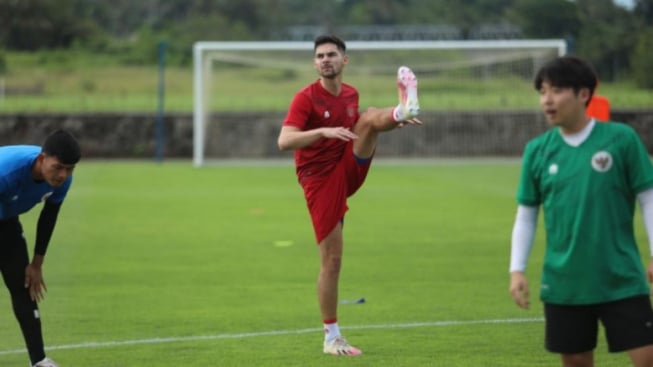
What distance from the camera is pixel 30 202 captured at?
857 cm

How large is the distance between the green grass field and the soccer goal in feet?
30.3

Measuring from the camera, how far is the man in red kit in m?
9.56

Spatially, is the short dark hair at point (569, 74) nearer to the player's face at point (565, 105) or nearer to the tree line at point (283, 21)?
the player's face at point (565, 105)

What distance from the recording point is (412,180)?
29531 mm

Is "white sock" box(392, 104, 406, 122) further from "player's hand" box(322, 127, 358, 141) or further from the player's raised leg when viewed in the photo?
"player's hand" box(322, 127, 358, 141)

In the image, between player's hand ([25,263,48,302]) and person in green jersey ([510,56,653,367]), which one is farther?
player's hand ([25,263,48,302])

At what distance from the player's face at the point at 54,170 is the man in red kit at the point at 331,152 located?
69.3 inches

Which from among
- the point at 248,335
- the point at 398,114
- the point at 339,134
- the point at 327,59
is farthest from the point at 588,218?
the point at 248,335

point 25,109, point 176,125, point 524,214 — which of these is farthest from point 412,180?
point 524,214

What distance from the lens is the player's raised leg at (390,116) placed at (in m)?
9.15

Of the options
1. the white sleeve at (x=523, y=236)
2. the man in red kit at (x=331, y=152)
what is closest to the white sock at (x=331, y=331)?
the man in red kit at (x=331, y=152)

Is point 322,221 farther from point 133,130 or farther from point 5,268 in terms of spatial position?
point 133,130

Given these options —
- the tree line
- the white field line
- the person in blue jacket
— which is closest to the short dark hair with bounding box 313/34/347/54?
the person in blue jacket

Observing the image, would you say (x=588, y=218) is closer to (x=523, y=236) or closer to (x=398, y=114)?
(x=523, y=236)
